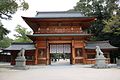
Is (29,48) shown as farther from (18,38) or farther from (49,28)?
(18,38)

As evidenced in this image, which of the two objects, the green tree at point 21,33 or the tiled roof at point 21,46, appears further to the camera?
the green tree at point 21,33

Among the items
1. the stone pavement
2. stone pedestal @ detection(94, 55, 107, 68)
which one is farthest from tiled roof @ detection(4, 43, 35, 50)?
the stone pavement

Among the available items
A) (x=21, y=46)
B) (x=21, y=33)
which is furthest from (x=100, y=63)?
(x=21, y=33)

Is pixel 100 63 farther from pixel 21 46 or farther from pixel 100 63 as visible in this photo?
pixel 21 46

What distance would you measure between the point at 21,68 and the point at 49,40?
1170cm

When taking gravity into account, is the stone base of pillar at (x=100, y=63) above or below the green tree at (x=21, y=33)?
below

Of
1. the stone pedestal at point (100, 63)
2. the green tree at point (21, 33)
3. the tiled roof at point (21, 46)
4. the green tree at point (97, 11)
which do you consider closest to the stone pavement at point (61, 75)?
the stone pedestal at point (100, 63)

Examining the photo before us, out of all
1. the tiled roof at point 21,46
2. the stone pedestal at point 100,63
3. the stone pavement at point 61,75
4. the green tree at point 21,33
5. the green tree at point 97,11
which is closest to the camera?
the stone pavement at point 61,75

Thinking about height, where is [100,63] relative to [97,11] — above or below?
below

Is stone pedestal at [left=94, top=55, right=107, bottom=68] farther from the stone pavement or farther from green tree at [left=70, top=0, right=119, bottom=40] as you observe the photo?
green tree at [left=70, top=0, right=119, bottom=40]

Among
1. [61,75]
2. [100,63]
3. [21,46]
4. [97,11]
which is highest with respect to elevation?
[97,11]

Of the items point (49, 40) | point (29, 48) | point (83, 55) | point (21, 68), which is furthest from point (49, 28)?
point (21, 68)

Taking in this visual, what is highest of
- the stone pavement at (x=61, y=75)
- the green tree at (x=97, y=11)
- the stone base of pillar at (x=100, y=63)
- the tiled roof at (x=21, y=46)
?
the green tree at (x=97, y=11)

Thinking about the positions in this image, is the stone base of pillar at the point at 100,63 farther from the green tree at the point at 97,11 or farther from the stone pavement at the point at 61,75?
the green tree at the point at 97,11
